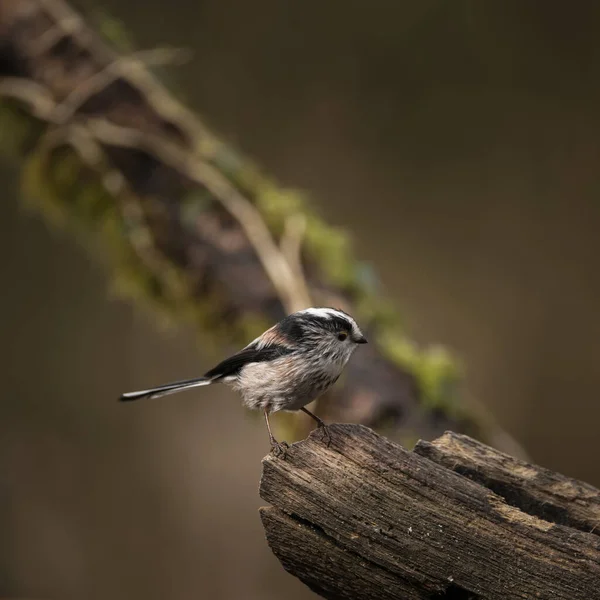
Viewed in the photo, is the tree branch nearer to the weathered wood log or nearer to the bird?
the bird

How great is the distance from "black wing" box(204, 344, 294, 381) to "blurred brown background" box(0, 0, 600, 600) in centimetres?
286

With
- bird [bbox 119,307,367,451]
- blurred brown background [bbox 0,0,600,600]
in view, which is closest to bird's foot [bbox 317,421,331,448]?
bird [bbox 119,307,367,451]

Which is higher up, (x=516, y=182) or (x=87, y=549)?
(x=516, y=182)

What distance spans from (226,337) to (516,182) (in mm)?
2640

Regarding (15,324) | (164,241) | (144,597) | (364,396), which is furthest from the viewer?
(15,324)

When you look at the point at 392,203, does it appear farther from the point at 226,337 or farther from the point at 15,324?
the point at 15,324

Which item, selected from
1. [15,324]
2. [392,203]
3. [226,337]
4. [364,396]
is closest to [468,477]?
[364,396]

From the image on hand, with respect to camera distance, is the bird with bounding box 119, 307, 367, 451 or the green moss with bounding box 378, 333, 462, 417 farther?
the green moss with bounding box 378, 333, 462, 417

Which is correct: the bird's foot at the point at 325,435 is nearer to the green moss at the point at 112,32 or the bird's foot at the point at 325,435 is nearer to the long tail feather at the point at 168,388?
the long tail feather at the point at 168,388

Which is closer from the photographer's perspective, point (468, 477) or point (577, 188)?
point (468, 477)

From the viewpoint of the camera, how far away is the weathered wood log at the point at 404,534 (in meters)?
1.53

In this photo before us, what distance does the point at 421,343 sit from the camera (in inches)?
195

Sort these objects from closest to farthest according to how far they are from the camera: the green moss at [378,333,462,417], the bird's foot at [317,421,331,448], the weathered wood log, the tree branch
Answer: the weathered wood log < the bird's foot at [317,421,331,448] < the green moss at [378,333,462,417] < the tree branch

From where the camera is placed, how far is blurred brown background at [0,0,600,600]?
4973 millimetres
